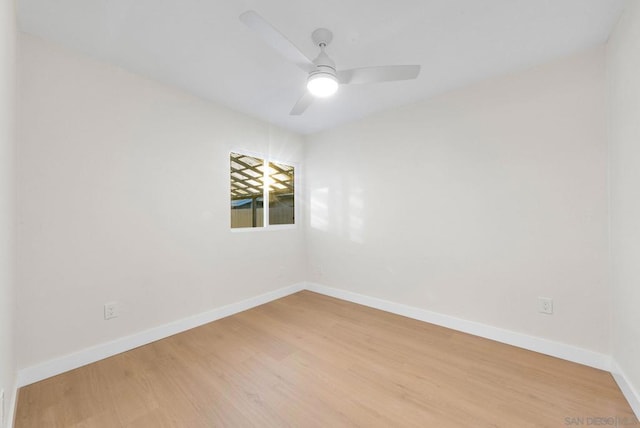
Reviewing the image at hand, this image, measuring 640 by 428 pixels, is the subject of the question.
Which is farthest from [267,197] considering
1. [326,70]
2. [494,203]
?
[494,203]

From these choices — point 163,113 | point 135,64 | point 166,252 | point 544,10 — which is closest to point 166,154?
point 163,113

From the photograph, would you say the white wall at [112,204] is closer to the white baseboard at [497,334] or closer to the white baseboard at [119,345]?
the white baseboard at [119,345]

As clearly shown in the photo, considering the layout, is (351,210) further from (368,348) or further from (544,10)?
(544,10)

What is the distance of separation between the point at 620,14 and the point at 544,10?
1.70 ft

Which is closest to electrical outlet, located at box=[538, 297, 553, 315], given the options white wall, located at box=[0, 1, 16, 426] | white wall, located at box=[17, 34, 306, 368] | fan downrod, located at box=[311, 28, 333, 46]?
fan downrod, located at box=[311, 28, 333, 46]

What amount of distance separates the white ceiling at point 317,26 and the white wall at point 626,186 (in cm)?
23

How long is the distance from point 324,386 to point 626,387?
1.94 metres

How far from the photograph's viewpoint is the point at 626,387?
1.65m

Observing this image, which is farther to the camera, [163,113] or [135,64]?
[163,113]

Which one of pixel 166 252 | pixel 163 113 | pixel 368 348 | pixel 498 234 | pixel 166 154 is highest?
pixel 163 113

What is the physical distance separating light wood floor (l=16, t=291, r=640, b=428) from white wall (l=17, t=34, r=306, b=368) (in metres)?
0.42

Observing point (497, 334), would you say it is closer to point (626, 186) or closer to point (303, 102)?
point (626, 186)

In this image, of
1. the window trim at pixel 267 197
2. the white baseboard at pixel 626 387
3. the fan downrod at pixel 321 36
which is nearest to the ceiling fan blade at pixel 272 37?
the fan downrod at pixel 321 36

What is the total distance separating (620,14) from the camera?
5.47 ft
